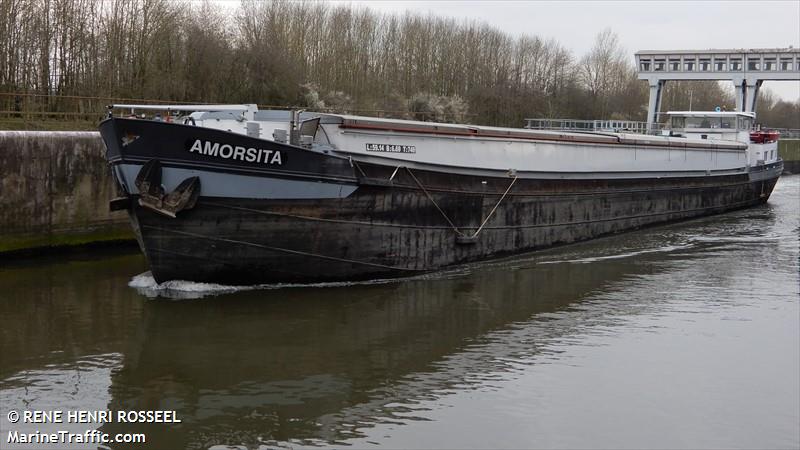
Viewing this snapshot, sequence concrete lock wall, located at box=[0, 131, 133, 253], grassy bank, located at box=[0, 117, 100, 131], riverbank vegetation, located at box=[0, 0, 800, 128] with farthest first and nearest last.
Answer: riverbank vegetation, located at box=[0, 0, 800, 128]
grassy bank, located at box=[0, 117, 100, 131]
concrete lock wall, located at box=[0, 131, 133, 253]

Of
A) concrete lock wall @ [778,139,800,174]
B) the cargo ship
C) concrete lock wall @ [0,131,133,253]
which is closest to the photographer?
the cargo ship

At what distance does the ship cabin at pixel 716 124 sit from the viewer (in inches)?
1110

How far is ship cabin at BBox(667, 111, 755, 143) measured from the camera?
92.5 feet

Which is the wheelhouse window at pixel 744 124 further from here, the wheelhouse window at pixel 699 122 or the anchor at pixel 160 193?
the anchor at pixel 160 193

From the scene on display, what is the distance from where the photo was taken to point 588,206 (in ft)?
62.8

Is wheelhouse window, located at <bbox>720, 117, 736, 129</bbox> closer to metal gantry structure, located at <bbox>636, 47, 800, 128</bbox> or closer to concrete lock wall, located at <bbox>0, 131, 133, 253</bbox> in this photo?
metal gantry structure, located at <bbox>636, 47, 800, 128</bbox>

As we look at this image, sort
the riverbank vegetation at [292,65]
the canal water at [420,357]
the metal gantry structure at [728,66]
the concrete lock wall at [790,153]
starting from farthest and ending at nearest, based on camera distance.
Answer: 1. the concrete lock wall at [790,153]
2. the metal gantry structure at [728,66]
3. the riverbank vegetation at [292,65]
4. the canal water at [420,357]

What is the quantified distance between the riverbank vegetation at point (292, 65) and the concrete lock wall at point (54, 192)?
5.08 ft

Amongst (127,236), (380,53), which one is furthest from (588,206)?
(380,53)

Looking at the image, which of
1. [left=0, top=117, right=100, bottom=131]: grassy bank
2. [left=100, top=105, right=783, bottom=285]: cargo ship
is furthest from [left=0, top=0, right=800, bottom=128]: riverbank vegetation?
[left=100, top=105, right=783, bottom=285]: cargo ship

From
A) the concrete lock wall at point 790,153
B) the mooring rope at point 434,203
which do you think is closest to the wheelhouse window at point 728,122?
the mooring rope at point 434,203

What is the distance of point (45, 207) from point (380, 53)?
2976 cm

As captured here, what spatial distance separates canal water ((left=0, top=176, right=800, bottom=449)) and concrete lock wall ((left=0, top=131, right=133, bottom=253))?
98cm

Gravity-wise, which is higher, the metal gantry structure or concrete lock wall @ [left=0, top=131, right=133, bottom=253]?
the metal gantry structure
